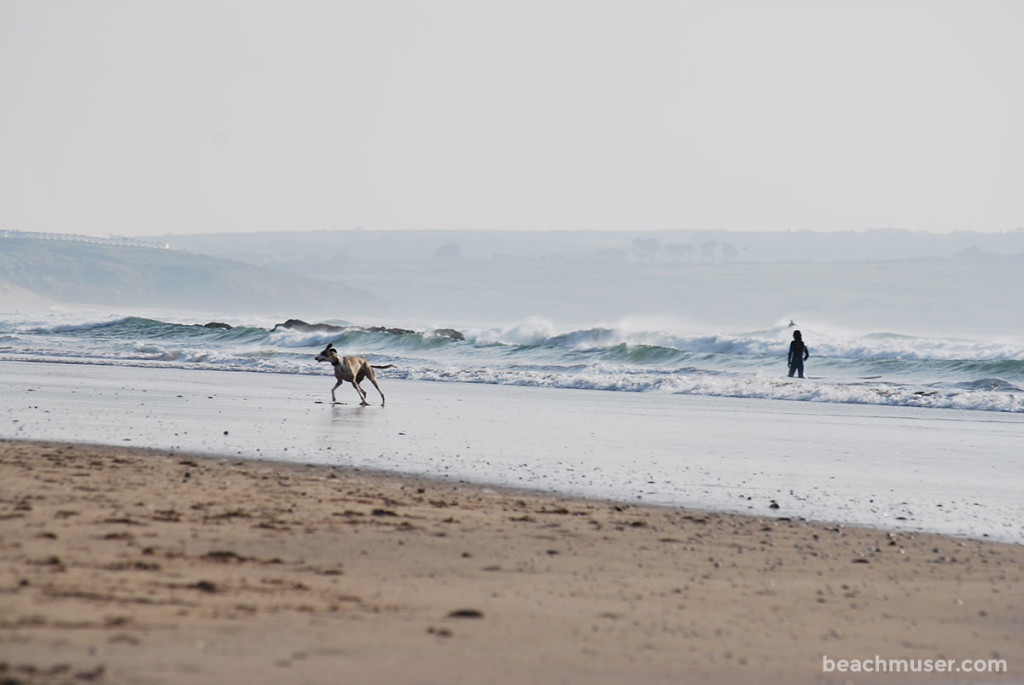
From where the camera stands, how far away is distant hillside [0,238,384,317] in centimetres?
12506

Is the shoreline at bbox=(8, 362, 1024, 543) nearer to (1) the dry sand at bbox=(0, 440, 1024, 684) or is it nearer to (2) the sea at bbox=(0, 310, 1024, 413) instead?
(1) the dry sand at bbox=(0, 440, 1024, 684)

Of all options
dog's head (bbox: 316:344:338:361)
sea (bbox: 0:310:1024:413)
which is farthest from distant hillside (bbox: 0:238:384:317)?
dog's head (bbox: 316:344:338:361)

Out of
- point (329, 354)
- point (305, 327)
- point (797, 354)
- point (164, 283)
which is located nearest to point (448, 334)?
point (305, 327)

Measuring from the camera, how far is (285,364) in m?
31.8

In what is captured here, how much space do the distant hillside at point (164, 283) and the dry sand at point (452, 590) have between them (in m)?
117

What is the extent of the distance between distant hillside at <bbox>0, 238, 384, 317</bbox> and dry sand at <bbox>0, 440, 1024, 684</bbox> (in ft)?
385

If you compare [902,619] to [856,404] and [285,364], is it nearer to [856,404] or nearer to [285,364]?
[856,404]

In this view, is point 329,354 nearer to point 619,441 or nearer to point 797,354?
point 619,441

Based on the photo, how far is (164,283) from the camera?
13212 cm

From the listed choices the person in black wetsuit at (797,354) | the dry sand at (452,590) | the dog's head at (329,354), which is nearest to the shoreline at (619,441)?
the dog's head at (329,354)

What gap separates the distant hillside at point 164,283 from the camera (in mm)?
125062

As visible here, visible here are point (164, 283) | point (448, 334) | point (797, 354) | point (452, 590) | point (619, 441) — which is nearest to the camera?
point (452, 590)

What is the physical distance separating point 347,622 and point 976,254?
12446 cm

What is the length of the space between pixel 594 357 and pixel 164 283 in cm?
10395
